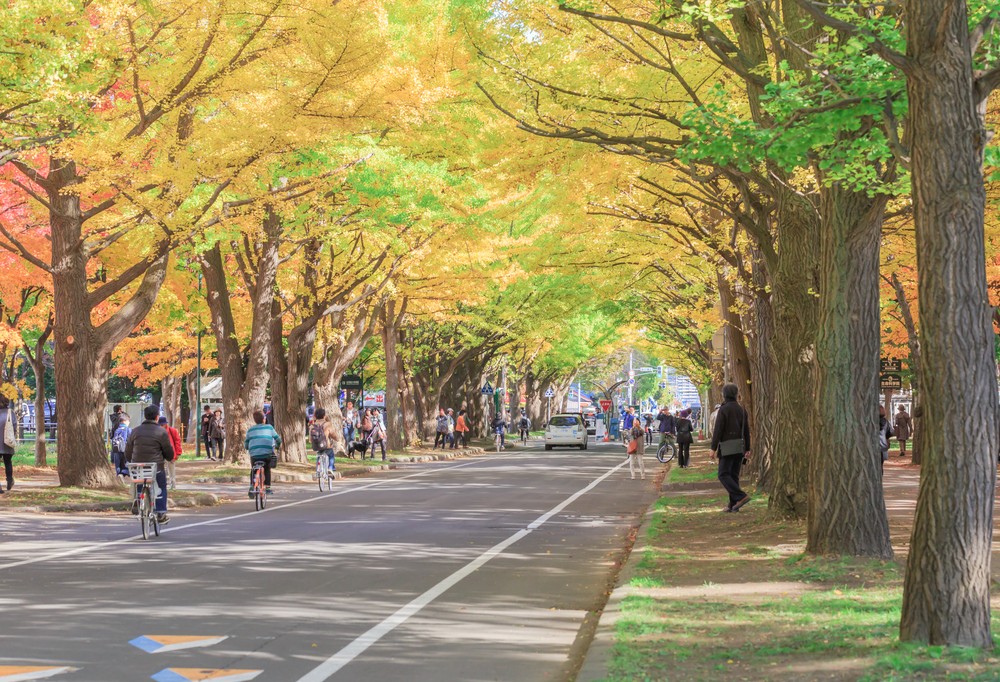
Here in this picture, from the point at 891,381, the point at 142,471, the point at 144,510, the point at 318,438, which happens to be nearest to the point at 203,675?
the point at 144,510

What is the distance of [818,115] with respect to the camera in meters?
9.93

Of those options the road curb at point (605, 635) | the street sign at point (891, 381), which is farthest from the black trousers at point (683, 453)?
the road curb at point (605, 635)

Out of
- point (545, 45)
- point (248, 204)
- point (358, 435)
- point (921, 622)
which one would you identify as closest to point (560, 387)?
point (358, 435)

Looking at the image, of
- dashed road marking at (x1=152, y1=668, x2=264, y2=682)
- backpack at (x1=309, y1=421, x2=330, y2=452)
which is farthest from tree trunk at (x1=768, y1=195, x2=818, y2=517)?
backpack at (x1=309, y1=421, x2=330, y2=452)

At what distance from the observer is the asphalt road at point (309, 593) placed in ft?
27.2

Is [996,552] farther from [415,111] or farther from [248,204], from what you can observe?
[248,204]

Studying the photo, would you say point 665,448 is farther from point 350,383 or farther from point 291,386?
point 291,386

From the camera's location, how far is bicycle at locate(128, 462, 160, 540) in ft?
55.3

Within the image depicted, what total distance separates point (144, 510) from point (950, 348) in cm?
1182

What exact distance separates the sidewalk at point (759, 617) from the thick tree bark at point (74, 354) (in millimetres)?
11895

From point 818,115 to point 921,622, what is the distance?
4061 millimetres

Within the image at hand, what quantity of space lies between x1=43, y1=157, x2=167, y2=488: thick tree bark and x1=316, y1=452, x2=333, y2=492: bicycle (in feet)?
16.6

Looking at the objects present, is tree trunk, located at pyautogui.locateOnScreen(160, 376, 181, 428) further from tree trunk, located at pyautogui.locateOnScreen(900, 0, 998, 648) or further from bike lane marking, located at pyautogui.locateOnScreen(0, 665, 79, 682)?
tree trunk, located at pyautogui.locateOnScreen(900, 0, 998, 648)

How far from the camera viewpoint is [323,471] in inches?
1094
